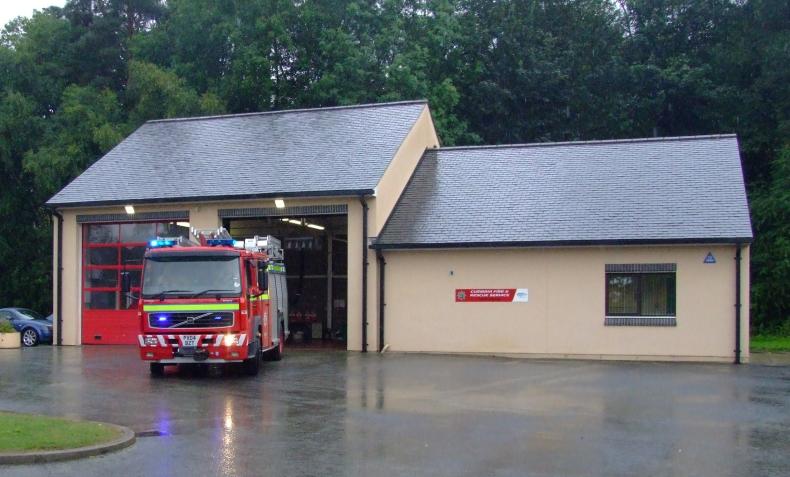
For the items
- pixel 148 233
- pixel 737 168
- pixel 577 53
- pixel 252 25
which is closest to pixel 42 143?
pixel 252 25

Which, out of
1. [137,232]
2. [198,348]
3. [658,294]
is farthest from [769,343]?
[137,232]

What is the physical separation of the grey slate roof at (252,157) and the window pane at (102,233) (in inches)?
43.0

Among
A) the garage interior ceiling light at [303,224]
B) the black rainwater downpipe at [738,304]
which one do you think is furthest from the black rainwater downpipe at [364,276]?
the black rainwater downpipe at [738,304]

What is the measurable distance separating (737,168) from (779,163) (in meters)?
10.9

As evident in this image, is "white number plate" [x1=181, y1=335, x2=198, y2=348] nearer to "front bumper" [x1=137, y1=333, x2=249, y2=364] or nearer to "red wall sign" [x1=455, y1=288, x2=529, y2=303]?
"front bumper" [x1=137, y1=333, x2=249, y2=364]

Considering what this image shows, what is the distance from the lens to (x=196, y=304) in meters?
17.8

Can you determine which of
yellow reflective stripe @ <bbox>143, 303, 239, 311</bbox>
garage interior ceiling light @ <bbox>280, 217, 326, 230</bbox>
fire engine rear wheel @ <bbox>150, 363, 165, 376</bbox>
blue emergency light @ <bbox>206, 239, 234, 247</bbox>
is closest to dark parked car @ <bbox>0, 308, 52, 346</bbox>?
garage interior ceiling light @ <bbox>280, 217, 326, 230</bbox>

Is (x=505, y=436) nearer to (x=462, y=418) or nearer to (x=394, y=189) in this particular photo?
(x=462, y=418)

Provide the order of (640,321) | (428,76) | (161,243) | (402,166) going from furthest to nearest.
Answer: (428,76) < (402,166) < (640,321) < (161,243)

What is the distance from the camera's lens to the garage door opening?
3055 centimetres

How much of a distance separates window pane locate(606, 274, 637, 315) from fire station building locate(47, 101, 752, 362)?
42 mm

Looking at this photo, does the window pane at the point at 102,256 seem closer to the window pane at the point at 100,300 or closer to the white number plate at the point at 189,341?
the window pane at the point at 100,300

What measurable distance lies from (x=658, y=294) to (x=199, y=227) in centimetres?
1297

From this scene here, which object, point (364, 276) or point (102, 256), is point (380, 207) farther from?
point (102, 256)
